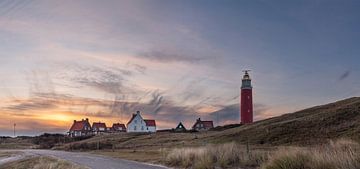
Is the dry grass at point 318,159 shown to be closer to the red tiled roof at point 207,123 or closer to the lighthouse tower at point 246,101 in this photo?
the lighthouse tower at point 246,101

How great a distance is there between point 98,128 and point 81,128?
5.88 m

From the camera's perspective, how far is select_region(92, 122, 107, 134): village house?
6028 inches

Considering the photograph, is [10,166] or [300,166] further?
[10,166]

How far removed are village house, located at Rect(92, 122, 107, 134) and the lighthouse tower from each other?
80183 mm

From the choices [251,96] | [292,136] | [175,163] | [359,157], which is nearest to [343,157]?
[359,157]

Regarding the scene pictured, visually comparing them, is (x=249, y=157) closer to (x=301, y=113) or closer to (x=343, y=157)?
(x=343, y=157)

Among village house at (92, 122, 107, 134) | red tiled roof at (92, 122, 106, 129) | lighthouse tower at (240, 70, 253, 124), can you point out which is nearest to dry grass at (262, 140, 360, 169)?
lighthouse tower at (240, 70, 253, 124)

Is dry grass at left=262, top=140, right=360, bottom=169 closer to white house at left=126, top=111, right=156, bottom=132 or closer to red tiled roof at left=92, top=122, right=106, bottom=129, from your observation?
white house at left=126, top=111, right=156, bottom=132

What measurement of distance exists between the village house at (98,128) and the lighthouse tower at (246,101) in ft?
263

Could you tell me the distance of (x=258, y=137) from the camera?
51000 millimetres

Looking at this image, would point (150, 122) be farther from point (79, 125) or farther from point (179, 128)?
point (79, 125)

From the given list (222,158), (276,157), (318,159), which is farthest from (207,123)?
(318,159)

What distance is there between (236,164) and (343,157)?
10560 millimetres

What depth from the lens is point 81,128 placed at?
151 meters
